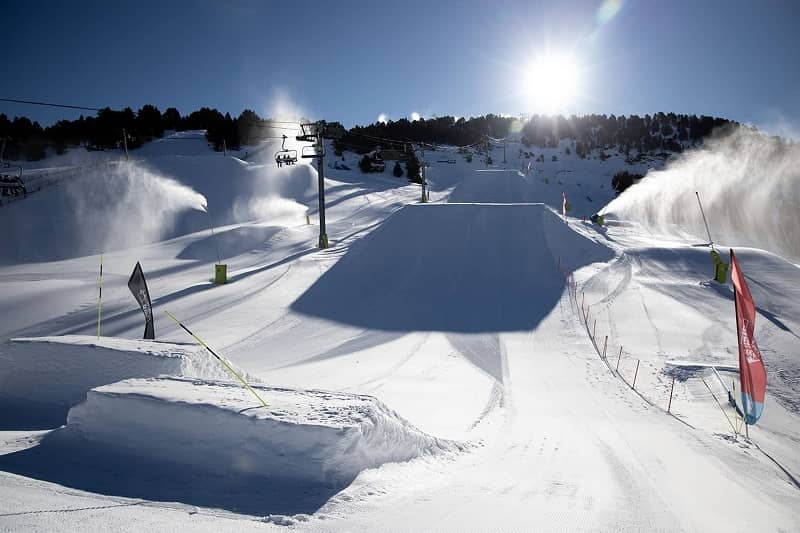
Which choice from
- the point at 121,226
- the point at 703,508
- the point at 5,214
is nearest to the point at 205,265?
the point at 121,226

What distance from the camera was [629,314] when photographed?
50.6 ft

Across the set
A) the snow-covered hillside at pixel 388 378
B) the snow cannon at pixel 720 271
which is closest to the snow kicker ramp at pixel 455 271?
the snow-covered hillside at pixel 388 378

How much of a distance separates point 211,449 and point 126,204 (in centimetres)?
3024

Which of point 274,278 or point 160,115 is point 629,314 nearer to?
point 274,278

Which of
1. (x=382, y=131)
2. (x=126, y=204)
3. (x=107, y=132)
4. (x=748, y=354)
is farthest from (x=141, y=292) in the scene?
(x=382, y=131)

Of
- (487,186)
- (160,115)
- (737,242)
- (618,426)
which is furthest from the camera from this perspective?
(160,115)

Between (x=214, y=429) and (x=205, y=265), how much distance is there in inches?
727

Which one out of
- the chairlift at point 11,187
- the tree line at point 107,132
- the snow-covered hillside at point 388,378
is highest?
the tree line at point 107,132

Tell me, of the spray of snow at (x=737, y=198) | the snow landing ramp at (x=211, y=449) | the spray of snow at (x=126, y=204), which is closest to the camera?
the snow landing ramp at (x=211, y=449)

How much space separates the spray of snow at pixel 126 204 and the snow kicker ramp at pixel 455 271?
14806 millimetres

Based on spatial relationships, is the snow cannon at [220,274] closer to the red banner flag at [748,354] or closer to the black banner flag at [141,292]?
the black banner flag at [141,292]

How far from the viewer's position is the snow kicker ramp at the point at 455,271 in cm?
1534

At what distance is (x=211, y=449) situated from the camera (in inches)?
176

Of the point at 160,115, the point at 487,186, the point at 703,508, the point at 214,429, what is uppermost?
the point at 160,115
